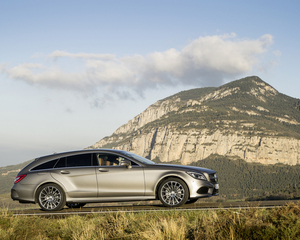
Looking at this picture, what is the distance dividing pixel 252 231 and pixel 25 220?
436 centimetres

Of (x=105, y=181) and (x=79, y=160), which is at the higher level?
(x=79, y=160)

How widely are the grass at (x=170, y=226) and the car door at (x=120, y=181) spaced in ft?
5.56

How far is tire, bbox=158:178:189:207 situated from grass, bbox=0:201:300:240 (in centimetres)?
155

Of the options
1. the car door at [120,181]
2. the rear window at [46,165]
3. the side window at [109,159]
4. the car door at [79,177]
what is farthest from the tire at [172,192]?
the rear window at [46,165]

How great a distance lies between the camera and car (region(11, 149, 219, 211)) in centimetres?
791

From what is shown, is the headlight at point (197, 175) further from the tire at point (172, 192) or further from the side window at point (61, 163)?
the side window at point (61, 163)

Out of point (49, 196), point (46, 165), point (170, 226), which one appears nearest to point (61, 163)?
point (46, 165)

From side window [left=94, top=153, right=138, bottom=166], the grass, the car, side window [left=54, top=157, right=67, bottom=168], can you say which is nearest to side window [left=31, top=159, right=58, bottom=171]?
the car

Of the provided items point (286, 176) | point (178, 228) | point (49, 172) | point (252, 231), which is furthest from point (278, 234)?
point (286, 176)

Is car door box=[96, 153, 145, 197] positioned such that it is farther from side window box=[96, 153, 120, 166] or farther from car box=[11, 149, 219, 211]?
side window box=[96, 153, 120, 166]

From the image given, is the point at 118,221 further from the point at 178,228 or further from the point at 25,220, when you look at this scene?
the point at 25,220

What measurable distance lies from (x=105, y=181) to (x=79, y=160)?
1.00 meters

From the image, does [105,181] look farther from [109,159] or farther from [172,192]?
[172,192]

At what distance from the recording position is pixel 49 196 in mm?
8414
